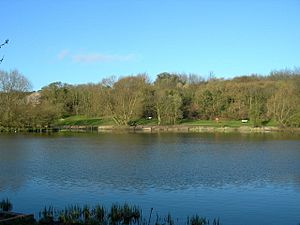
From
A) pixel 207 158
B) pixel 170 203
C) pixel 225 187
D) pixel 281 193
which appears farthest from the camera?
pixel 207 158

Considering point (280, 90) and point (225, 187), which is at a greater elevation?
point (280, 90)

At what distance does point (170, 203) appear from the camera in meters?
16.1

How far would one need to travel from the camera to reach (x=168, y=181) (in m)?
20.8

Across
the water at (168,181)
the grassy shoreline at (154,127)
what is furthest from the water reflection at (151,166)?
the grassy shoreline at (154,127)

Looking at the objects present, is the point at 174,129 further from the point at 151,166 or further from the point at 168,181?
the point at 168,181

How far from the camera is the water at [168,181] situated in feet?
50.7

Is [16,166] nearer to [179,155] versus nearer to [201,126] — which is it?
[179,155]

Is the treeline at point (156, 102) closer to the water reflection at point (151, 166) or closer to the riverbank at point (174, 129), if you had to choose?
the riverbank at point (174, 129)

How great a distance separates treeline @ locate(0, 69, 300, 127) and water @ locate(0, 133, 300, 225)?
30.7 metres

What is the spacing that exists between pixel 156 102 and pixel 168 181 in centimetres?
5116

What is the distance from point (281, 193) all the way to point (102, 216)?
27.6 ft

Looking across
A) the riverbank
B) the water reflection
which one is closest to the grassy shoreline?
the riverbank

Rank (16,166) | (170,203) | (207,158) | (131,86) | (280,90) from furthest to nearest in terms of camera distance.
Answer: (131,86) → (280,90) → (207,158) → (16,166) → (170,203)

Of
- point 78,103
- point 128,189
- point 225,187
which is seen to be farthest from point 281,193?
point 78,103
